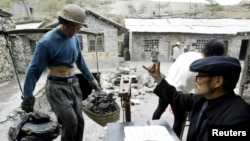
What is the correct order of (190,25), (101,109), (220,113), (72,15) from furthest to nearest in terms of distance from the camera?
(190,25), (101,109), (72,15), (220,113)

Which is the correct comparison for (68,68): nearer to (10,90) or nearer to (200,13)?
(10,90)

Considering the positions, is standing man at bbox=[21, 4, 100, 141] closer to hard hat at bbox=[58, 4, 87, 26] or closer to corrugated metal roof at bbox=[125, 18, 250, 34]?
hard hat at bbox=[58, 4, 87, 26]

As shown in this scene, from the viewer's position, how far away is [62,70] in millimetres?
2840

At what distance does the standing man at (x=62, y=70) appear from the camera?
2607 millimetres

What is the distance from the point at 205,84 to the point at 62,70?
6.06ft

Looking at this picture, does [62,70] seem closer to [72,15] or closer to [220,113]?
[72,15]

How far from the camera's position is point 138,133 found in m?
1.61

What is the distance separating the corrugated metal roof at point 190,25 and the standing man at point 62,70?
489 inches

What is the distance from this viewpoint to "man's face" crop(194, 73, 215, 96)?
1.62 metres

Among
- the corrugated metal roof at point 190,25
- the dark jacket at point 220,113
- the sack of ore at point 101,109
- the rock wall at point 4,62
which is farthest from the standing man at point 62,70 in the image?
the corrugated metal roof at point 190,25

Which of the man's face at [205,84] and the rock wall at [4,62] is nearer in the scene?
the man's face at [205,84]

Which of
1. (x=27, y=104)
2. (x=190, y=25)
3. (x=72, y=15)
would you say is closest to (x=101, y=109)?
(x=27, y=104)

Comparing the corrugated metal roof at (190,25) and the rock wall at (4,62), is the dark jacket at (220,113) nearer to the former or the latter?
the rock wall at (4,62)

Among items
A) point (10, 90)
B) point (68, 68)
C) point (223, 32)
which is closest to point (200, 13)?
point (223, 32)
